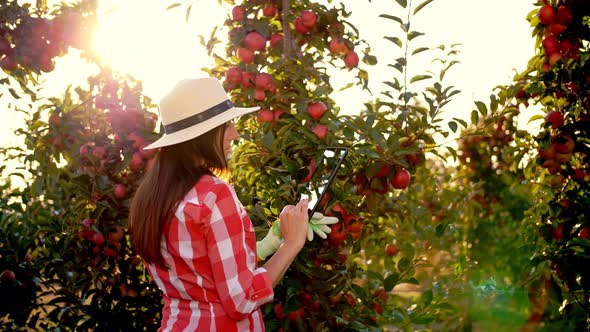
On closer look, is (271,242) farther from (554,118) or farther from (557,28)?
(557,28)

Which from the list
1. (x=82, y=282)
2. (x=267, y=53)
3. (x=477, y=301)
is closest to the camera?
(x=477, y=301)

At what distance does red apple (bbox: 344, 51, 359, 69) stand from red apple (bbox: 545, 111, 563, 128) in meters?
0.78

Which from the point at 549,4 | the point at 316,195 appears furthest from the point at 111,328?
the point at 549,4

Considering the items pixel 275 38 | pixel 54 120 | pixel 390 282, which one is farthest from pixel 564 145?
pixel 54 120

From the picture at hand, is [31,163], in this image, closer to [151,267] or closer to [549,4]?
[151,267]

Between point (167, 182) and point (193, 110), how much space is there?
0.21 metres

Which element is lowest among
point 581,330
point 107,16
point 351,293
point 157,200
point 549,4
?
point 581,330

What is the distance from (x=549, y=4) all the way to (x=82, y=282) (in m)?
2.24

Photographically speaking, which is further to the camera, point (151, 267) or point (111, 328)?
point (111, 328)

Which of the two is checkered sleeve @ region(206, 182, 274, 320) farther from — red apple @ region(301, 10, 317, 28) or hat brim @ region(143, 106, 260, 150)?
red apple @ region(301, 10, 317, 28)

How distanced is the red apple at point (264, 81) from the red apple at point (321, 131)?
308mm

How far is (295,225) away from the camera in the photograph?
6.02 ft

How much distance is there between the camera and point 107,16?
138 inches

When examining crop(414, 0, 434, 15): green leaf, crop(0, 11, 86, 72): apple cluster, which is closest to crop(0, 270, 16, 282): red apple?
crop(0, 11, 86, 72): apple cluster
